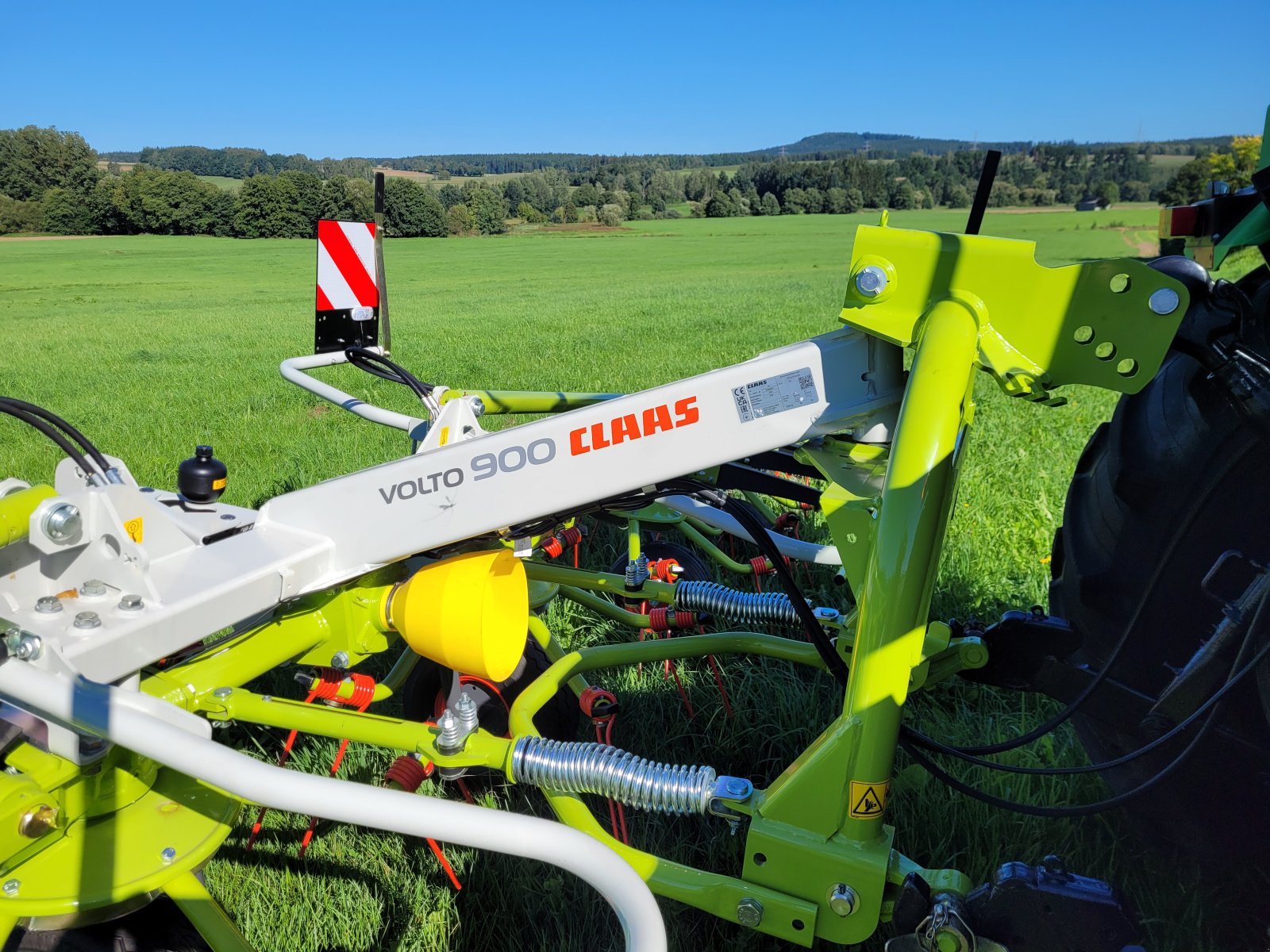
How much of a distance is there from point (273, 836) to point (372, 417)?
5.11 feet

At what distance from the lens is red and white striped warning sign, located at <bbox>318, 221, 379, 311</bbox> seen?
3113 millimetres

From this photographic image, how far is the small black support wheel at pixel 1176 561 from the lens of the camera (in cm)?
190

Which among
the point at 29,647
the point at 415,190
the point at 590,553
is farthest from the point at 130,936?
the point at 415,190

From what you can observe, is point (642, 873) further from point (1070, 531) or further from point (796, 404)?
point (1070, 531)

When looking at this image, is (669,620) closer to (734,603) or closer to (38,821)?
(734,603)

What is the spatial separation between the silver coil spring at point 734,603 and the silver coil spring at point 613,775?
1.00 m

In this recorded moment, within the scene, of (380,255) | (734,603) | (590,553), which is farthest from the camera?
(590,553)

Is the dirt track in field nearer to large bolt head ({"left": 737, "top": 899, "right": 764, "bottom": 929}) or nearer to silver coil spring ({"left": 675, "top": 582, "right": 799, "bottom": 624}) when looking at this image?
silver coil spring ({"left": 675, "top": 582, "right": 799, "bottom": 624})

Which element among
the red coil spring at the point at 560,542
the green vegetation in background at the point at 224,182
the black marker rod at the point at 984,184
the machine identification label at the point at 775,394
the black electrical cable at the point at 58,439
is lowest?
the red coil spring at the point at 560,542

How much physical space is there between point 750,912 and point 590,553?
10.4 ft

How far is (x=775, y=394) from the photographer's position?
1.94 meters

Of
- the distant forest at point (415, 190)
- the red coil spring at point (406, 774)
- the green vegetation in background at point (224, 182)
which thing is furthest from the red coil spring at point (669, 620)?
the green vegetation in background at point (224, 182)

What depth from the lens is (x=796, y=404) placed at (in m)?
1.95

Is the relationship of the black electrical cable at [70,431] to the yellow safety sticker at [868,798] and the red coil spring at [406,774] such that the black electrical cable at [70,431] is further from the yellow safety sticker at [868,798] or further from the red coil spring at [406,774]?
the yellow safety sticker at [868,798]
